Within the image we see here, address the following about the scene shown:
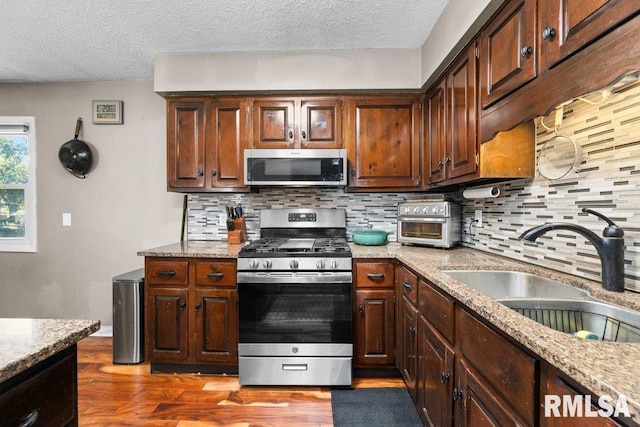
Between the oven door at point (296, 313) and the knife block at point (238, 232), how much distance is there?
63 cm

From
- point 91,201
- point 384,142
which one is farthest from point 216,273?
point 91,201

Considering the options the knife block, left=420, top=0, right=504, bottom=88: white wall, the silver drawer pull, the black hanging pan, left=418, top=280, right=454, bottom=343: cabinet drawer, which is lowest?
the silver drawer pull

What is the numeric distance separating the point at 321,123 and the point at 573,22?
1772mm

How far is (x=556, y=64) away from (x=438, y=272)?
3.07 ft

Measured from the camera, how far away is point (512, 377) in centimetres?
85

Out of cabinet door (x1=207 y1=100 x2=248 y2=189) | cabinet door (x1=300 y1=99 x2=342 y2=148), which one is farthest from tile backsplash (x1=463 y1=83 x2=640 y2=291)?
cabinet door (x1=207 y1=100 x2=248 y2=189)

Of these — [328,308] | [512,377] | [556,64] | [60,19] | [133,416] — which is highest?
[60,19]

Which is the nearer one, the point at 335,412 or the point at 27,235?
the point at 335,412

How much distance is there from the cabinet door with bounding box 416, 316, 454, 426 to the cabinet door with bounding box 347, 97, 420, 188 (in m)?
1.25

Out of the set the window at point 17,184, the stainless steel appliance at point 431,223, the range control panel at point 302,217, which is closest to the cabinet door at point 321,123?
the range control panel at point 302,217

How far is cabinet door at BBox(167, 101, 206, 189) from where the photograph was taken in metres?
2.61

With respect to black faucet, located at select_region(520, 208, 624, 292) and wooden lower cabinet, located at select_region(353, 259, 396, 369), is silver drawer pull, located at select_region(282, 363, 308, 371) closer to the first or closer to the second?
wooden lower cabinet, located at select_region(353, 259, 396, 369)

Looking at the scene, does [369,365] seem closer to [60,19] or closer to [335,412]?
[335,412]

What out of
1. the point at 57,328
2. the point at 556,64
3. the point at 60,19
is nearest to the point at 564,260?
the point at 556,64
